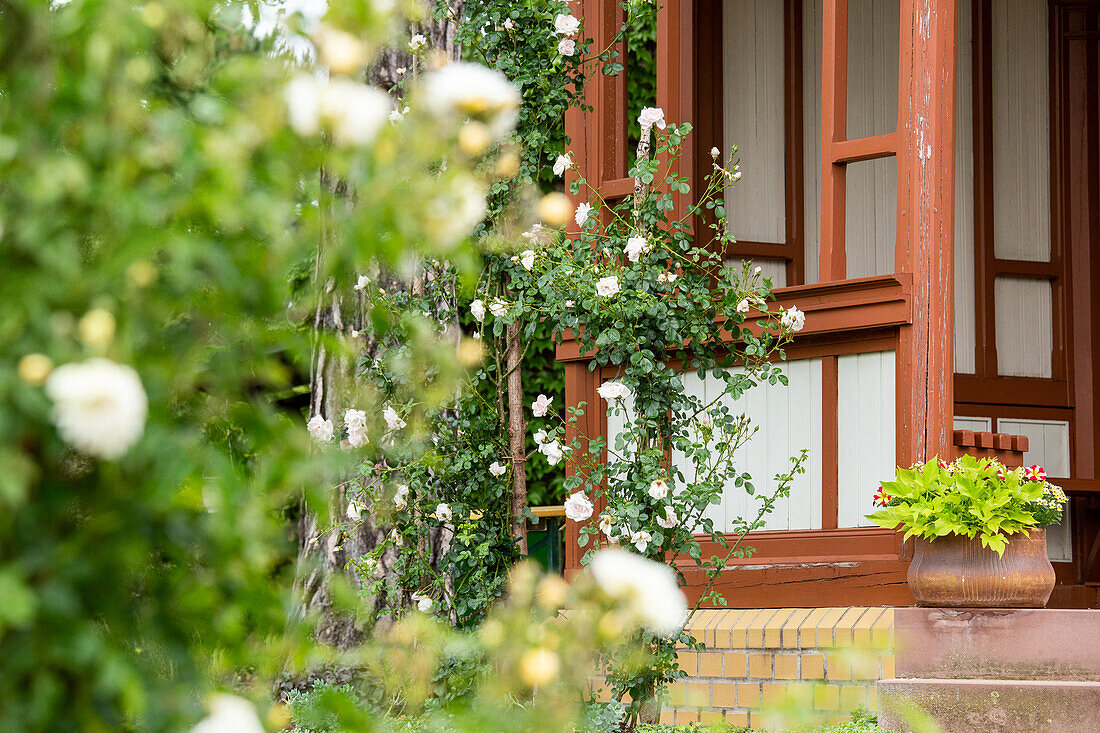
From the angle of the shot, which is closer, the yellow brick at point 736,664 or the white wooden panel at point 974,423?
the yellow brick at point 736,664

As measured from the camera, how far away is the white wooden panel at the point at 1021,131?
7625mm

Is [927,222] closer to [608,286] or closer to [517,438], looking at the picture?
[608,286]

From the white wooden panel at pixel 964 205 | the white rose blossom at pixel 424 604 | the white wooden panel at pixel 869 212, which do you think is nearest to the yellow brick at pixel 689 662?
the white rose blossom at pixel 424 604

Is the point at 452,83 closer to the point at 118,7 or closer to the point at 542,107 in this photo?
the point at 118,7

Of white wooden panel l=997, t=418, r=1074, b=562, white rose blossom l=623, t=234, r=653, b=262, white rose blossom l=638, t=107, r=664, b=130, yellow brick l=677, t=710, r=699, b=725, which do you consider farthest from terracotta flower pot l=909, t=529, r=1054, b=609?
white wooden panel l=997, t=418, r=1074, b=562

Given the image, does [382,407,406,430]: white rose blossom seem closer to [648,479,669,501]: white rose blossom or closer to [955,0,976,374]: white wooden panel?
[648,479,669,501]: white rose blossom

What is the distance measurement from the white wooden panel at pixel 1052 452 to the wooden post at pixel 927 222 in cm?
227

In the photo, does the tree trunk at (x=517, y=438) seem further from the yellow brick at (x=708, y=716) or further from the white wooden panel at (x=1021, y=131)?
the white wooden panel at (x=1021, y=131)

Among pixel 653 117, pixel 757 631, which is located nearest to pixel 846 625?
pixel 757 631

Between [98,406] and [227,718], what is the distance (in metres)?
0.35

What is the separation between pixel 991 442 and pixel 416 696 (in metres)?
4.02

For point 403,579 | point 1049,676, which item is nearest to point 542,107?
point 403,579

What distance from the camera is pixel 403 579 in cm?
620

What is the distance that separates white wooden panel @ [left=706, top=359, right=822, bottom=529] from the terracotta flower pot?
885mm
